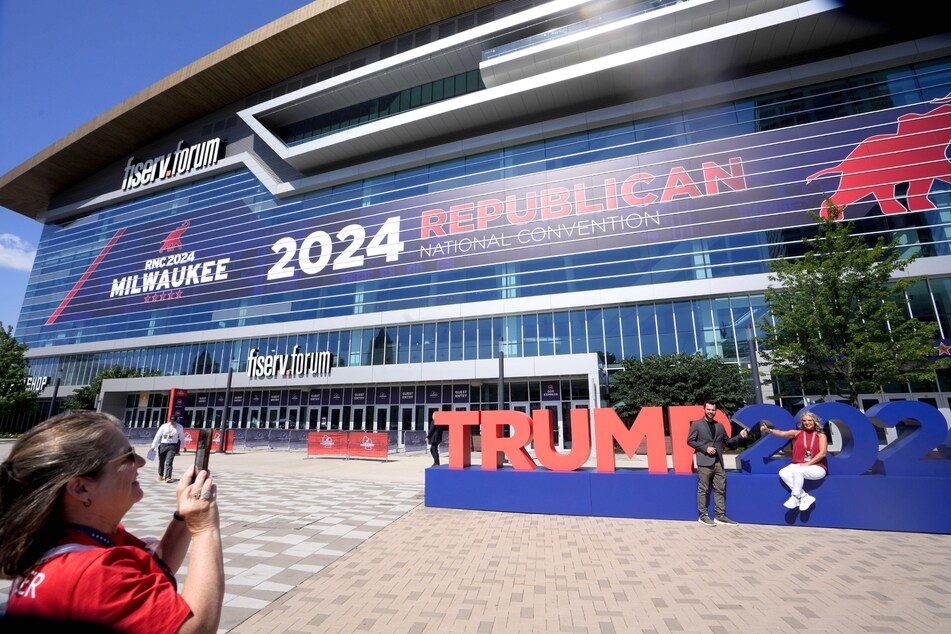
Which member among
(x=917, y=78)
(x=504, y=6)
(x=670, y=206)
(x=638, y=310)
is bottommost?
(x=638, y=310)

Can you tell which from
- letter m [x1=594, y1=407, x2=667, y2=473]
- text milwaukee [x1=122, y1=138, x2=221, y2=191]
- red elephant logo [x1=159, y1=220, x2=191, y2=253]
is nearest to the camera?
letter m [x1=594, y1=407, x2=667, y2=473]

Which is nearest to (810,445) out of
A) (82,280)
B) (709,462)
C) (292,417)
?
(709,462)

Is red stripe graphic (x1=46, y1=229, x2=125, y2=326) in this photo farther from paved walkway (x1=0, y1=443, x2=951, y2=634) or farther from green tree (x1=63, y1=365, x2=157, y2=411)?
paved walkway (x1=0, y1=443, x2=951, y2=634)

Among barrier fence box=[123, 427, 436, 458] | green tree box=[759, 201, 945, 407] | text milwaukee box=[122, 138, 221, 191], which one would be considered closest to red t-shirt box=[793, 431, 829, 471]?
green tree box=[759, 201, 945, 407]

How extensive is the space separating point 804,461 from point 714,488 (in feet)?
5.32

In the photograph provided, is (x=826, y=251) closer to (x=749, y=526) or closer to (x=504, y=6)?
(x=749, y=526)

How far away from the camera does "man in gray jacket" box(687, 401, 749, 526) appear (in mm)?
7738

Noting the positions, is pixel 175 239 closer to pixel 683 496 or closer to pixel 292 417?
pixel 292 417

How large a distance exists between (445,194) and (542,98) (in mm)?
9859

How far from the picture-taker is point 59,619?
1.19 meters

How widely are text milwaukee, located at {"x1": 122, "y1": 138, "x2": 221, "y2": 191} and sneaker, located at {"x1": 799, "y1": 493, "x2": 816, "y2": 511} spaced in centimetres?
5169

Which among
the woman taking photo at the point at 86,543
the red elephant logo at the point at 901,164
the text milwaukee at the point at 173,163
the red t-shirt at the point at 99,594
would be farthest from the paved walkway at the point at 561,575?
the text milwaukee at the point at 173,163

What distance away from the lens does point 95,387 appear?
39250mm

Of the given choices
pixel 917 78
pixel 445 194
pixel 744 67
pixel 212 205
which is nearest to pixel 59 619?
pixel 445 194
